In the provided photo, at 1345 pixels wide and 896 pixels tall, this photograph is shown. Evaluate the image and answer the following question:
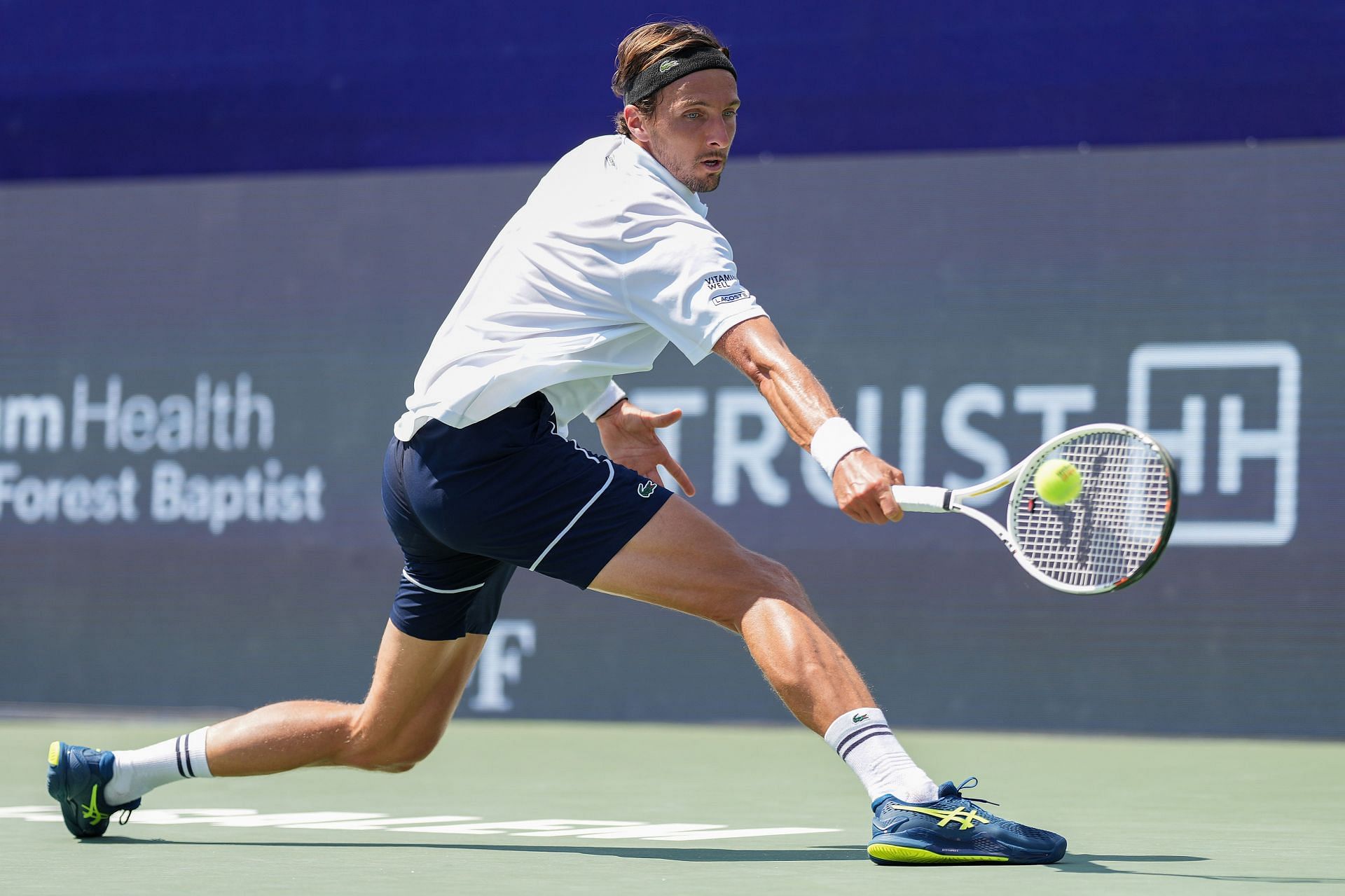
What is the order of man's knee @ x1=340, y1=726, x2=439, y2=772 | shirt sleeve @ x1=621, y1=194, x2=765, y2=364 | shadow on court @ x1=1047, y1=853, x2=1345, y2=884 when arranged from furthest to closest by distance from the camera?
man's knee @ x1=340, y1=726, x2=439, y2=772, shirt sleeve @ x1=621, y1=194, x2=765, y2=364, shadow on court @ x1=1047, y1=853, x2=1345, y2=884

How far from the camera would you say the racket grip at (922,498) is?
3.31 meters

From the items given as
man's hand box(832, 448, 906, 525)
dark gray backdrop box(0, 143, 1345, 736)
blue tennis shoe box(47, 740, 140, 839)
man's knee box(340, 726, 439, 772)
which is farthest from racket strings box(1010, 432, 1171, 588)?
dark gray backdrop box(0, 143, 1345, 736)

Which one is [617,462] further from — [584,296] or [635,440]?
[584,296]

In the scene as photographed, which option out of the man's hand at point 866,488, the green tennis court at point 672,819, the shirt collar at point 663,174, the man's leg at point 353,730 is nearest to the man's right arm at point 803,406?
the man's hand at point 866,488

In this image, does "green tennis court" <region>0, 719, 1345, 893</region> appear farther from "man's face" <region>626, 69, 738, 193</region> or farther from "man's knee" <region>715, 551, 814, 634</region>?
"man's face" <region>626, 69, 738, 193</region>

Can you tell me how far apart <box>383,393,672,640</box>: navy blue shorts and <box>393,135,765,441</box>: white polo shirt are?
5 centimetres

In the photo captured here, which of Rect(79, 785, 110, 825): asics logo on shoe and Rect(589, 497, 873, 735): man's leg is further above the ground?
Rect(589, 497, 873, 735): man's leg

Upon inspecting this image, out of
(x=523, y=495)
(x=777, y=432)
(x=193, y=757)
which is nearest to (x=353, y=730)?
(x=193, y=757)

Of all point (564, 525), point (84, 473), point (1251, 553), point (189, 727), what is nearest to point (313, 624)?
point (189, 727)

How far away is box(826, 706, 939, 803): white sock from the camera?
11.3ft

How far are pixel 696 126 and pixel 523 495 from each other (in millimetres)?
733

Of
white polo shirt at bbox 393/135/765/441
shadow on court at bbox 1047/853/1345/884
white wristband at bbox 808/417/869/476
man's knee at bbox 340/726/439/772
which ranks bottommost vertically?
shadow on court at bbox 1047/853/1345/884

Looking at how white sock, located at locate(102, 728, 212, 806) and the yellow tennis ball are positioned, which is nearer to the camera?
the yellow tennis ball

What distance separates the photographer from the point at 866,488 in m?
3.27
